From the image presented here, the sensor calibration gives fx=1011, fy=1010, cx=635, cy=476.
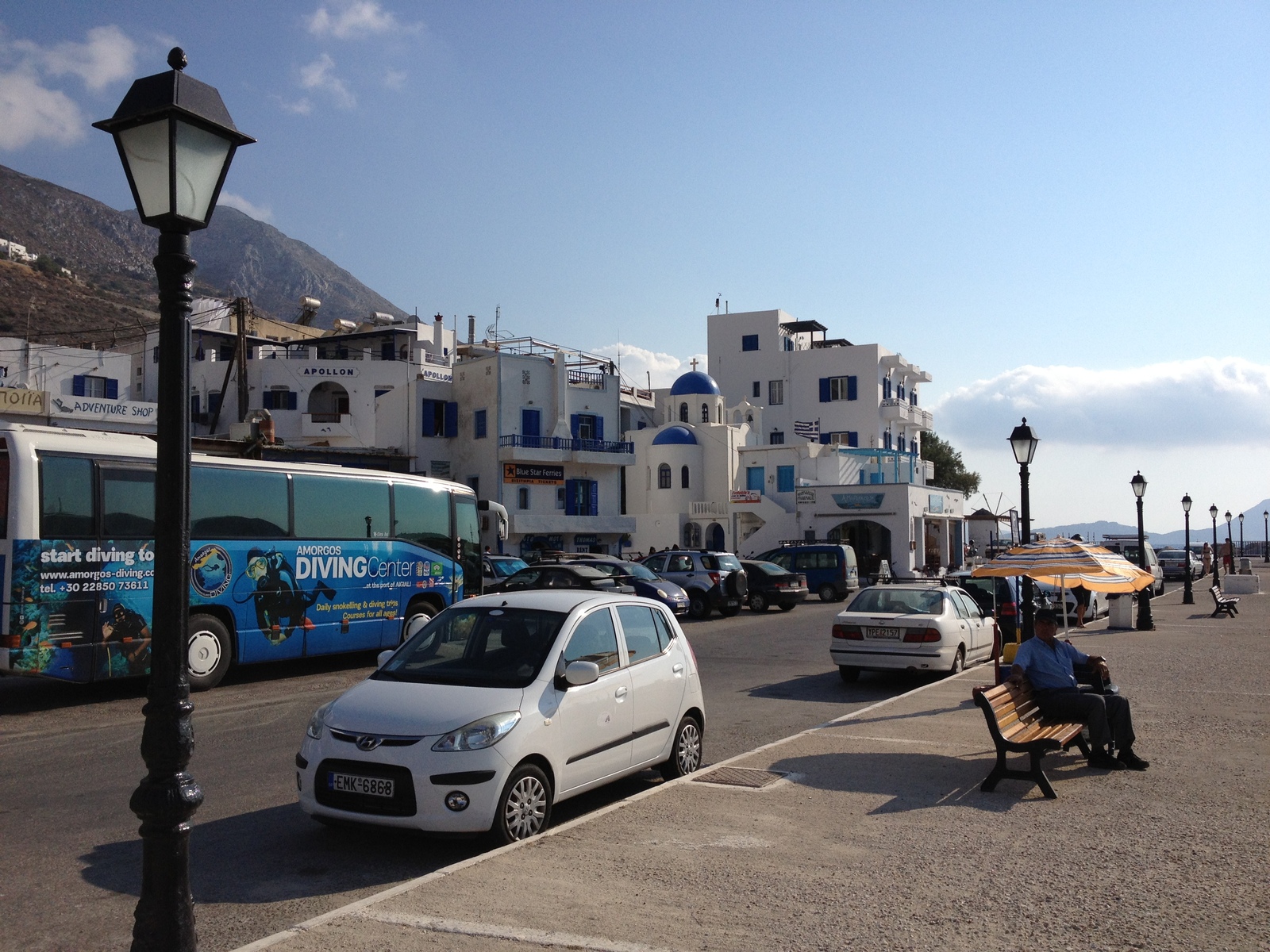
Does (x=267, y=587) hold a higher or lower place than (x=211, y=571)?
lower

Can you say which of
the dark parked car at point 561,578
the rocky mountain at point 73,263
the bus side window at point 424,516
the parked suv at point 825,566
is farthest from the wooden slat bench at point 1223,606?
the rocky mountain at point 73,263

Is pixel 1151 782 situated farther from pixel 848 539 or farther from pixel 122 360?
pixel 122 360

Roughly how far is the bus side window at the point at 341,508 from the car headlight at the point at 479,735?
1041cm

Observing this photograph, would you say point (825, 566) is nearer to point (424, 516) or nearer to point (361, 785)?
point (424, 516)

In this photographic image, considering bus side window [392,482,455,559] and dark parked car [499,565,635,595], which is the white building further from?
bus side window [392,482,455,559]

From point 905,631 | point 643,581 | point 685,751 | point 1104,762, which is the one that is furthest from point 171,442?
point 643,581

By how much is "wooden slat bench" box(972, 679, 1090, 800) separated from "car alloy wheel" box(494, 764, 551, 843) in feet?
11.3

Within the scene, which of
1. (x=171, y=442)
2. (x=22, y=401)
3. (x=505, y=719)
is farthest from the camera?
(x=22, y=401)

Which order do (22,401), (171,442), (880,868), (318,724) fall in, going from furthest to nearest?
(22,401) → (318,724) → (880,868) → (171,442)

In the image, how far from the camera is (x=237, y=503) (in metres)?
15.0

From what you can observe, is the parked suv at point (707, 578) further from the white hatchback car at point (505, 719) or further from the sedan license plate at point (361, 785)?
the sedan license plate at point (361, 785)

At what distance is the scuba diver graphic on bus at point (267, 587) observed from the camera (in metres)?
14.6

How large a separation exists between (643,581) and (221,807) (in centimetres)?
1829

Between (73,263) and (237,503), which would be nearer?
(237,503)
